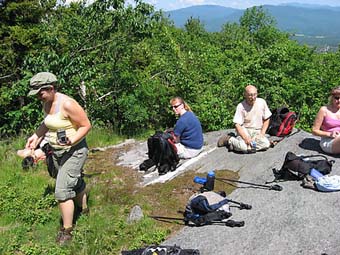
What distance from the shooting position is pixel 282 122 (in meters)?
7.88

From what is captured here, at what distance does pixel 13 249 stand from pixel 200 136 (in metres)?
4.05

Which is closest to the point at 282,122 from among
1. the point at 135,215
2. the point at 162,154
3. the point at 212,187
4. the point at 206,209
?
the point at 162,154

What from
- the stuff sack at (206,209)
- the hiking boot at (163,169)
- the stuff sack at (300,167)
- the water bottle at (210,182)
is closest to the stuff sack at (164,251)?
the stuff sack at (206,209)

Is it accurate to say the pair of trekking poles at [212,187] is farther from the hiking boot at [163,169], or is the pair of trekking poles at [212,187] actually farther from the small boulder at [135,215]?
the hiking boot at [163,169]

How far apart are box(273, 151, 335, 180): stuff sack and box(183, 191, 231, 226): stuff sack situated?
1.26 meters

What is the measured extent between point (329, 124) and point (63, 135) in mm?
4536

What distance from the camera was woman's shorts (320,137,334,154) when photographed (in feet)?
21.9

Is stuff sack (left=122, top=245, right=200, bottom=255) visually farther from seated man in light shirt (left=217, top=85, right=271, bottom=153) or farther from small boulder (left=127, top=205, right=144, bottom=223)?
seated man in light shirt (left=217, top=85, right=271, bottom=153)

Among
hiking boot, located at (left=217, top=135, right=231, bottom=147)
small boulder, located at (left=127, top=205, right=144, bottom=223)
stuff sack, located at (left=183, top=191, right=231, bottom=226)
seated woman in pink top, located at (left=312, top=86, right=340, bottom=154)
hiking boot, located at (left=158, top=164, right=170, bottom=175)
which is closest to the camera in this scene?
stuff sack, located at (left=183, top=191, right=231, bottom=226)

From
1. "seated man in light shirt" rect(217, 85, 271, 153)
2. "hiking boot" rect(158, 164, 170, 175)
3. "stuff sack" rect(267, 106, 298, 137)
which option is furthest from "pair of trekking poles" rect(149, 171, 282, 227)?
"stuff sack" rect(267, 106, 298, 137)

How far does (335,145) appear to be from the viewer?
21.5 ft

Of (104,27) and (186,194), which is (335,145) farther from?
(104,27)

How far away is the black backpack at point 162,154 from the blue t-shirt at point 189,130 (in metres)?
0.27

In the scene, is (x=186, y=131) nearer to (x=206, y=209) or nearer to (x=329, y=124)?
(x=329, y=124)
